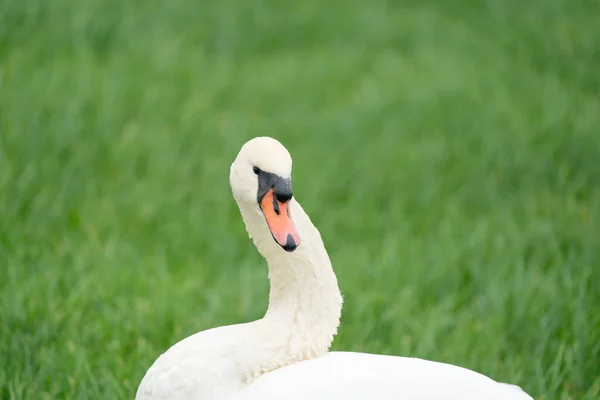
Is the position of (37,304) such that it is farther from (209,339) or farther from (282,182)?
(282,182)

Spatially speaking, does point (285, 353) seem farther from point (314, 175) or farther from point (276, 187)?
point (314, 175)

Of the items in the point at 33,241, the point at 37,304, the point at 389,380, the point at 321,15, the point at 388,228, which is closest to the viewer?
the point at 389,380

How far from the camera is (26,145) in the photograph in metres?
5.53

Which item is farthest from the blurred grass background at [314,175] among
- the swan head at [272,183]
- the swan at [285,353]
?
the swan head at [272,183]

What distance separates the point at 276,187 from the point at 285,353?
60cm

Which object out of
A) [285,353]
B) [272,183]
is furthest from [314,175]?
[272,183]

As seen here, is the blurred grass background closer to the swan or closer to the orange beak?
the swan

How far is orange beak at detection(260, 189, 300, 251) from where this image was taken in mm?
2816

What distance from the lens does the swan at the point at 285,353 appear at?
2742mm

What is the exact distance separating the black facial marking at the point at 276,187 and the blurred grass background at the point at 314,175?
1.13 m

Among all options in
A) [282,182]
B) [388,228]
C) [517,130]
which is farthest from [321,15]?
[282,182]

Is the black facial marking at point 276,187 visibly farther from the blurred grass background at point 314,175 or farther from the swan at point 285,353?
the blurred grass background at point 314,175

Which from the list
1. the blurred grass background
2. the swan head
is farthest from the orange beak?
the blurred grass background

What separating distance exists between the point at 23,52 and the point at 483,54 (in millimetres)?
3847
